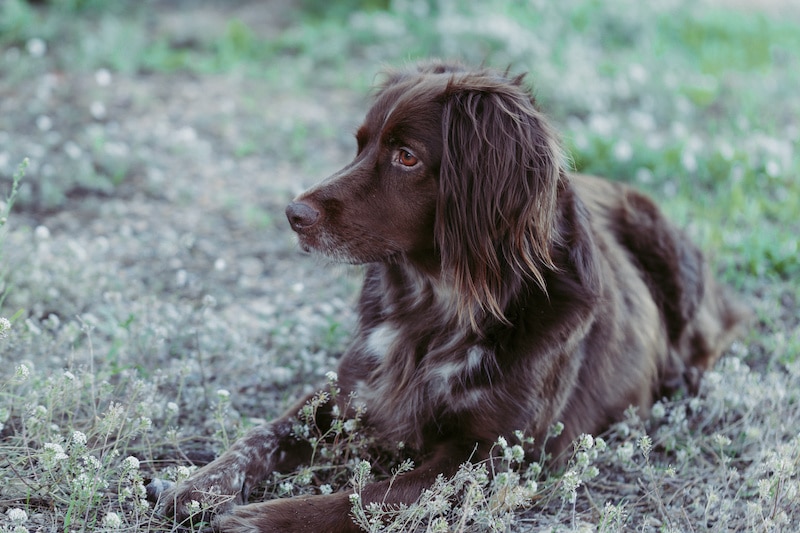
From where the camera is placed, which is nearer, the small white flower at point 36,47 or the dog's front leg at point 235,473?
the dog's front leg at point 235,473

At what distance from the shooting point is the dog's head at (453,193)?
2928mm

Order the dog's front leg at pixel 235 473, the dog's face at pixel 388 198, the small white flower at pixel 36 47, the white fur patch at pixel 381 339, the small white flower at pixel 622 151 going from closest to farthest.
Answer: the dog's front leg at pixel 235 473, the dog's face at pixel 388 198, the white fur patch at pixel 381 339, the small white flower at pixel 622 151, the small white flower at pixel 36 47

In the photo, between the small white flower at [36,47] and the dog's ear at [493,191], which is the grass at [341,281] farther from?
the dog's ear at [493,191]

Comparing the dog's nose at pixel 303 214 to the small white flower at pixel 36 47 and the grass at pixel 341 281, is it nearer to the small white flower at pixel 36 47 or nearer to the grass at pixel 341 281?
the grass at pixel 341 281

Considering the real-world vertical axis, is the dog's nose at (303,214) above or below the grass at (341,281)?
above

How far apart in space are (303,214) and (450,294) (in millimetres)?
599

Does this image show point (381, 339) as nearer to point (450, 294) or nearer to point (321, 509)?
point (450, 294)

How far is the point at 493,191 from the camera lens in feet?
9.59

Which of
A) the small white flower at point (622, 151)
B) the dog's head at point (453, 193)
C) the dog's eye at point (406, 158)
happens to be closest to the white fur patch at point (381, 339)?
the dog's head at point (453, 193)

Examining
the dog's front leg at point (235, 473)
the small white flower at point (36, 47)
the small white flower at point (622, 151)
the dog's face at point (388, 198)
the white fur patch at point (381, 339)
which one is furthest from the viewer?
the small white flower at point (36, 47)

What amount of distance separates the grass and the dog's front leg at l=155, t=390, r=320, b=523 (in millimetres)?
64

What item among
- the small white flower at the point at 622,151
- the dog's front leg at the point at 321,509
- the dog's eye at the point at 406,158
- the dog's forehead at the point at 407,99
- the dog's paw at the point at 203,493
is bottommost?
the dog's paw at the point at 203,493

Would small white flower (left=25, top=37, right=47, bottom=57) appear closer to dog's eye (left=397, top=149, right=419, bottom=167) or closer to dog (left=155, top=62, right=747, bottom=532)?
dog (left=155, top=62, right=747, bottom=532)

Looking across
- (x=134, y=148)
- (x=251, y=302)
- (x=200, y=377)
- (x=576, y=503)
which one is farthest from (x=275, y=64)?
(x=576, y=503)
